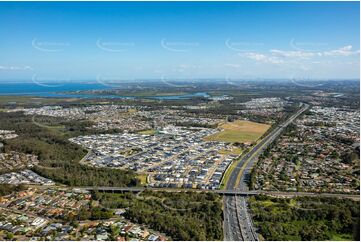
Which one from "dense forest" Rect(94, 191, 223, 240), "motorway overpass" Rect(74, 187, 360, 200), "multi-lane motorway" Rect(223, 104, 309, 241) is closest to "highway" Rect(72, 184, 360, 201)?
"motorway overpass" Rect(74, 187, 360, 200)

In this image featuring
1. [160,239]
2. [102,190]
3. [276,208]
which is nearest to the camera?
[160,239]

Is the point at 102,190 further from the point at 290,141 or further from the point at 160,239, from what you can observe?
the point at 290,141

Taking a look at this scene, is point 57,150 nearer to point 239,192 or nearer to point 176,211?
point 176,211

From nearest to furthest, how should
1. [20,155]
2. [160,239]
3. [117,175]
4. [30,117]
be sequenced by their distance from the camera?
[160,239] < [117,175] < [20,155] < [30,117]

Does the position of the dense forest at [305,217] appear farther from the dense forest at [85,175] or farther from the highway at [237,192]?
the dense forest at [85,175]

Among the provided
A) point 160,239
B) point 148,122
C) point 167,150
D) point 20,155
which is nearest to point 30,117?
point 148,122

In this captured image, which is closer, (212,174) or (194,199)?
(194,199)

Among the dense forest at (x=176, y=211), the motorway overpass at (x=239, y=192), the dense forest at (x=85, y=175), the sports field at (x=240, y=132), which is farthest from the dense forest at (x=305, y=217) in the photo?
the sports field at (x=240, y=132)
